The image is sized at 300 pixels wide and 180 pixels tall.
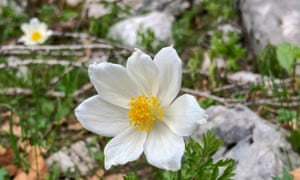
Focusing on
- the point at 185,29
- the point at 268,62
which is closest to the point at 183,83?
the point at 268,62

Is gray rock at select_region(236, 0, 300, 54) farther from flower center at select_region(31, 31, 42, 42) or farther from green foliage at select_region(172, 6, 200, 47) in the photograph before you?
flower center at select_region(31, 31, 42, 42)

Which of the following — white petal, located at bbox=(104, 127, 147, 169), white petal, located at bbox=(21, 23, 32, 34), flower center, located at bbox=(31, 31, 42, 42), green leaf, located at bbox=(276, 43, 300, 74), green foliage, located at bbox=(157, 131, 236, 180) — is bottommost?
green foliage, located at bbox=(157, 131, 236, 180)

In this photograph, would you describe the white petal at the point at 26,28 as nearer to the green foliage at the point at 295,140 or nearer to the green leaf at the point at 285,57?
the green leaf at the point at 285,57

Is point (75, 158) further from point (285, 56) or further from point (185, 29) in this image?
point (185, 29)

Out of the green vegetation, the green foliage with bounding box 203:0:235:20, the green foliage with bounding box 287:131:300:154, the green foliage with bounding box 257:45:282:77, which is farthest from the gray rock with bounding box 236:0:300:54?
the green foliage with bounding box 287:131:300:154

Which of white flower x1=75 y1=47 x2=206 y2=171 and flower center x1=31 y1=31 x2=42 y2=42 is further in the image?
flower center x1=31 y1=31 x2=42 y2=42

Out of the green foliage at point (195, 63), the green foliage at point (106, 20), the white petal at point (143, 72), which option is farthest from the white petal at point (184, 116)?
the green foliage at point (106, 20)

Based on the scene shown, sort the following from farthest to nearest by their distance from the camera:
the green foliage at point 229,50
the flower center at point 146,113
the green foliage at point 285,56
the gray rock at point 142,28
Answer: the gray rock at point 142,28 → the green foliage at point 229,50 → the green foliage at point 285,56 → the flower center at point 146,113
